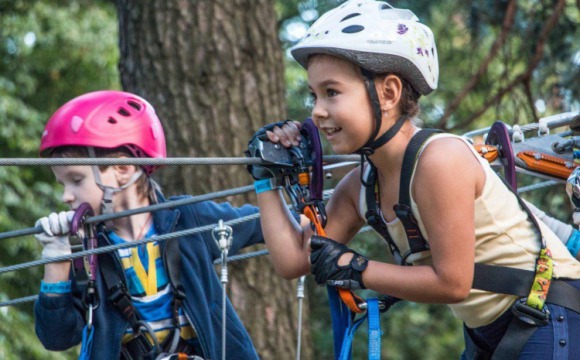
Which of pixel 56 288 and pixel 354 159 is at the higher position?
pixel 354 159

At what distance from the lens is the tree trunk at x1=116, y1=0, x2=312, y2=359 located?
446cm

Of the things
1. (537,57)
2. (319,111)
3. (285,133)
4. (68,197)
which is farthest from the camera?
(537,57)

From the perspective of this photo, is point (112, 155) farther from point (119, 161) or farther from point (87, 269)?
point (119, 161)

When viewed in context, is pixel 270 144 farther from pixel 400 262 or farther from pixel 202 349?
pixel 202 349

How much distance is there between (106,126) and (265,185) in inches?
35.3

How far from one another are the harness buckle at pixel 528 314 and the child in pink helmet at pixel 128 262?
116 centimetres

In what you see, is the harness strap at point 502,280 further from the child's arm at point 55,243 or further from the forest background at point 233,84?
the child's arm at point 55,243

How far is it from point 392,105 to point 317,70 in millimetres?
252

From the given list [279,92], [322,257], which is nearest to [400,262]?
[322,257]

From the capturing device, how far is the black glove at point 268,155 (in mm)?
2885

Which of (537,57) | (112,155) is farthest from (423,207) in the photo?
(537,57)

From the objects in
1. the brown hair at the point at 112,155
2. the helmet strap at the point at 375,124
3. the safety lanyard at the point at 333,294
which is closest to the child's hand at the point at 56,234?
the brown hair at the point at 112,155

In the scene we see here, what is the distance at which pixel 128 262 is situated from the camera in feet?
11.2

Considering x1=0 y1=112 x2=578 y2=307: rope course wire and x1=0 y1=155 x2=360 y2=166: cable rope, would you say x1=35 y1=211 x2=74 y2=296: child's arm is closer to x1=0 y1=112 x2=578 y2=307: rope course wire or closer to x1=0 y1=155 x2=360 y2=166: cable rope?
x1=0 y1=112 x2=578 y2=307: rope course wire
